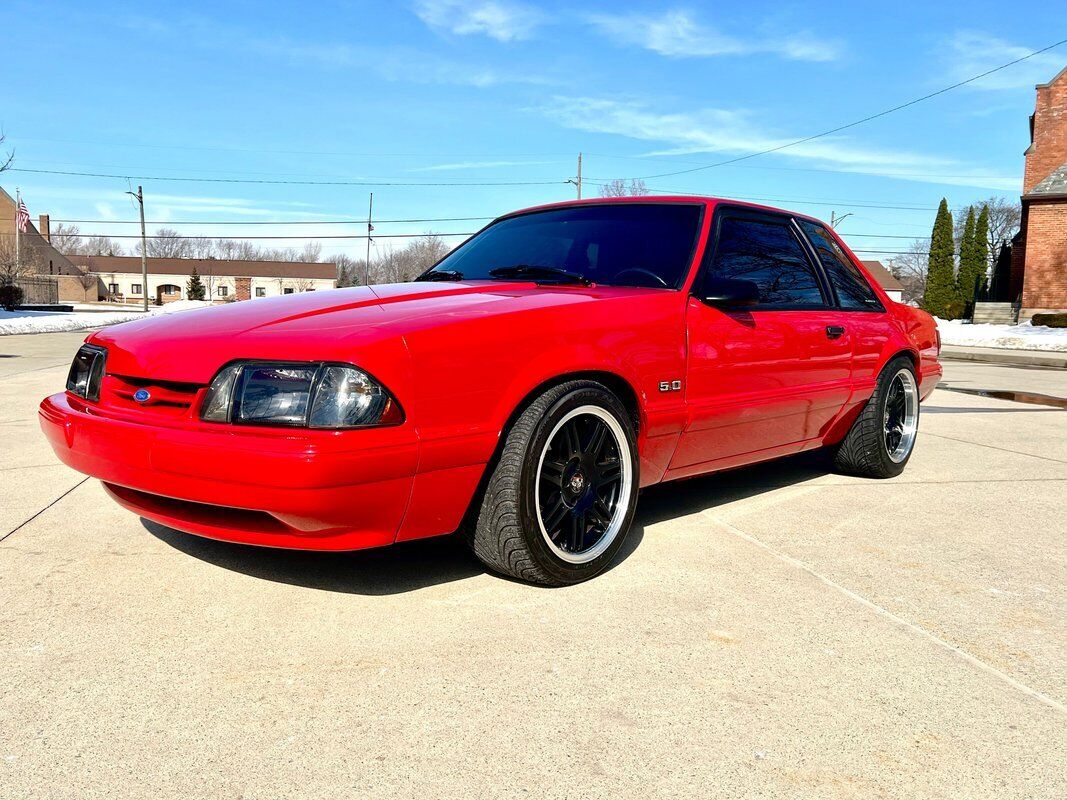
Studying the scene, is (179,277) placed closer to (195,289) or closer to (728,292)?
(195,289)

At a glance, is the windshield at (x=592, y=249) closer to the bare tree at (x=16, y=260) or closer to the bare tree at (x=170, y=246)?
the bare tree at (x=16, y=260)

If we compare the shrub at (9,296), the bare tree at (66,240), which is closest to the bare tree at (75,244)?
the bare tree at (66,240)

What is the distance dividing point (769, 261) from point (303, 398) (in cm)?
255

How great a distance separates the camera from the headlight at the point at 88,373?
10.1 feet

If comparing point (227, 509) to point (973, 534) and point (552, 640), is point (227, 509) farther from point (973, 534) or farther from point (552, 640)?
point (973, 534)

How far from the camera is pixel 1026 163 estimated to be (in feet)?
110

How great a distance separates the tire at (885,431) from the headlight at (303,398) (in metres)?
3.19

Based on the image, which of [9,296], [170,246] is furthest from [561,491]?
[170,246]

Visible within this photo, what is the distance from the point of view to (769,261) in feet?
13.7

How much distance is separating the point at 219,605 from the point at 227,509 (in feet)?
1.16

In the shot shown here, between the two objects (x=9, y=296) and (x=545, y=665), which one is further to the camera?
(x=9, y=296)

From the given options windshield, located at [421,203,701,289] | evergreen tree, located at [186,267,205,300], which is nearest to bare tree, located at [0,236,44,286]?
evergreen tree, located at [186,267,205,300]

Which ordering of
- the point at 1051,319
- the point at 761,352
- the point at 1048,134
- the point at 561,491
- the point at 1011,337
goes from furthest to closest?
the point at 1048,134
the point at 1051,319
the point at 1011,337
the point at 761,352
the point at 561,491

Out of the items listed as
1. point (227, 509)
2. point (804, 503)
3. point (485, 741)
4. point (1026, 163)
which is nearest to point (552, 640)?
point (485, 741)
